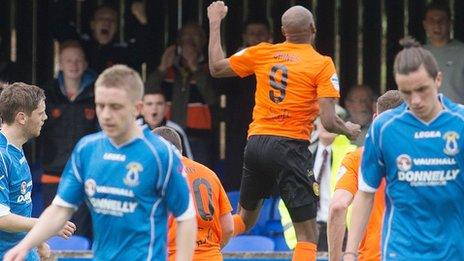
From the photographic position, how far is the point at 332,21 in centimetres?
1525

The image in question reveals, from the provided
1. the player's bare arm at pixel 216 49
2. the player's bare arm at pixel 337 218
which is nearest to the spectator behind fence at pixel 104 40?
the player's bare arm at pixel 216 49

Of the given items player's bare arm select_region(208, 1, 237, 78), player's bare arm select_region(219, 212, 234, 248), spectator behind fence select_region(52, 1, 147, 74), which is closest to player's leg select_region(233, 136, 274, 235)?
player's bare arm select_region(208, 1, 237, 78)

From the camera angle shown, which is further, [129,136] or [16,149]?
[16,149]

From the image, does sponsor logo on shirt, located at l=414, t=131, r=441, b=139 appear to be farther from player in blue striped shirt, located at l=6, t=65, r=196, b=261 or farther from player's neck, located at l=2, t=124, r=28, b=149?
player's neck, located at l=2, t=124, r=28, b=149

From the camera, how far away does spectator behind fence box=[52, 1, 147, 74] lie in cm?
1406

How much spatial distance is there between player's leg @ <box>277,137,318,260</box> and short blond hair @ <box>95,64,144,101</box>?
319 cm

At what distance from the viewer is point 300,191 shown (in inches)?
412

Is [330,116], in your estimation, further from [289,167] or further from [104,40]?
[104,40]

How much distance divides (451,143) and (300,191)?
296 centimetres

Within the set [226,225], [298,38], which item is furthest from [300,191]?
[298,38]

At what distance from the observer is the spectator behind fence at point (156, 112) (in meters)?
13.5

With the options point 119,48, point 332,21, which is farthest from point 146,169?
point 332,21

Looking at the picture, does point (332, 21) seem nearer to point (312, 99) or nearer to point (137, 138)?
point (312, 99)

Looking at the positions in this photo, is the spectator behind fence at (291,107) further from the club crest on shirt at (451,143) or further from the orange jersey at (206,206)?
the club crest on shirt at (451,143)
